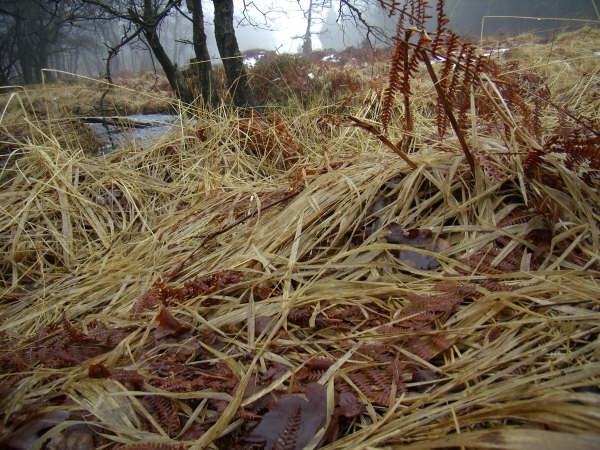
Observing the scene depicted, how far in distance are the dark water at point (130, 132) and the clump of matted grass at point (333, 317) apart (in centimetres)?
107

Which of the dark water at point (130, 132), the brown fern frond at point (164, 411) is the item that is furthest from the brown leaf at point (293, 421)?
the dark water at point (130, 132)

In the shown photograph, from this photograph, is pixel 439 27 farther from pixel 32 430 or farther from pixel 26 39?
pixel 26 39

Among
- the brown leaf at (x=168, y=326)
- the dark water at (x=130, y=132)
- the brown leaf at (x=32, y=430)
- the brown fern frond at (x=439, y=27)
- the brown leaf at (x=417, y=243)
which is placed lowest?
the brown leaf at (x=32, y=430)

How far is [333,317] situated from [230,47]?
3.28m

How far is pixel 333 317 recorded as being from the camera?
0.86 meters

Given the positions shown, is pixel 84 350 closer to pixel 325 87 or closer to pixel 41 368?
pixel 41 368

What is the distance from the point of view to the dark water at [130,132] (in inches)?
96.9

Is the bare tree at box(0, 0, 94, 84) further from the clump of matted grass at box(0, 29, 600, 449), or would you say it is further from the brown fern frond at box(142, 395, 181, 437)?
the brown fern frond at box(142, 395, 181, 437)

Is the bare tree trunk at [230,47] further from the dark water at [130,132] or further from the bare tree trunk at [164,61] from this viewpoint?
the bare tree trunk at [164,61]

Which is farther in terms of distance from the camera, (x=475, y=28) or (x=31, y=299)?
(x=475, y=28)

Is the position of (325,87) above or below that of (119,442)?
above

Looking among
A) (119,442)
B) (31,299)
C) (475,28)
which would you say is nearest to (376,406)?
(119,442)

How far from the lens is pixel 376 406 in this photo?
2.15ft

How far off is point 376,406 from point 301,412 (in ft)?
0.47
